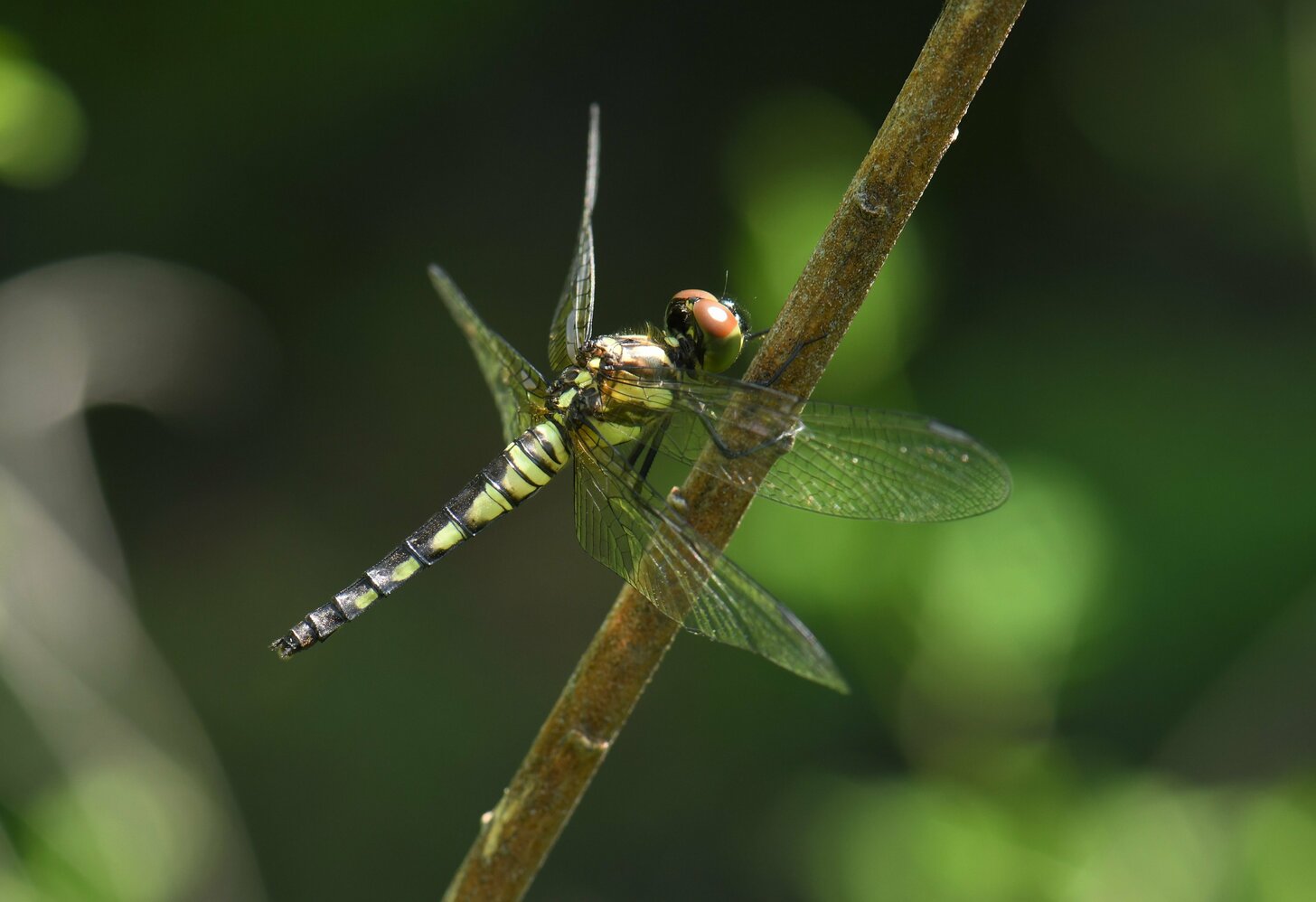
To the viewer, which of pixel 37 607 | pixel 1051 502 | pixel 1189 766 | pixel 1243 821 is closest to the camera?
pixel 1243 821

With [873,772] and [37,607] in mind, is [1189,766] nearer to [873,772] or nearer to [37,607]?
[873,772]

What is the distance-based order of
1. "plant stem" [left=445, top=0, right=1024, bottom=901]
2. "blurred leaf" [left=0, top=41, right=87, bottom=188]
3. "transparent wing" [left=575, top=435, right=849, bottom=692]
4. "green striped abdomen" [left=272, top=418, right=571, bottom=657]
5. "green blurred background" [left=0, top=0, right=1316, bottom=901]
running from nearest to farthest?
"plant stem" [left=445, top=0, right=1024, bottom=901]
"transparent wing" [left=575, top=435, right=849, bottom=692]
"blurred leaf" [left=0, top=41, right=87, bottom=188]
"green striped abdomen" [left=272, top=418, right=571, bottom=657]
"green blurred background" [left=0, top=0, right=1316, bottom=901]

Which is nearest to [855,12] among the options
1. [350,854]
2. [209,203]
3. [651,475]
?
[651,475]

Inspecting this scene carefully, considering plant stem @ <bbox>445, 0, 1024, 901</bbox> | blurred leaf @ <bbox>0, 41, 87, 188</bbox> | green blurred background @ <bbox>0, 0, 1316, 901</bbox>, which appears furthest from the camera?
green blurred background @ <bbox>0, 0, 1316, 901</bbox>

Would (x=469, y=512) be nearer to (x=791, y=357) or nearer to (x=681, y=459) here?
(x=681, y=459)

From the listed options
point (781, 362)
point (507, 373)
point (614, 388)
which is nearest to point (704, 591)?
point (781, 362)

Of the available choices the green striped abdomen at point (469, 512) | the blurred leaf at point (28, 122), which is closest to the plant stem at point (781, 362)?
Answer: the green striped abdomen at point (469, 512)

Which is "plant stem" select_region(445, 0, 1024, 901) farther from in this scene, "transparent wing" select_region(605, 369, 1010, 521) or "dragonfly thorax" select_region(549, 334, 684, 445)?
"dragonfly thorax" select_region(549, 334, 684, 445)

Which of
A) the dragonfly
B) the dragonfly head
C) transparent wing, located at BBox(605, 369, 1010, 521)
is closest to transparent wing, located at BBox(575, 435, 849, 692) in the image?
the dragonfly
